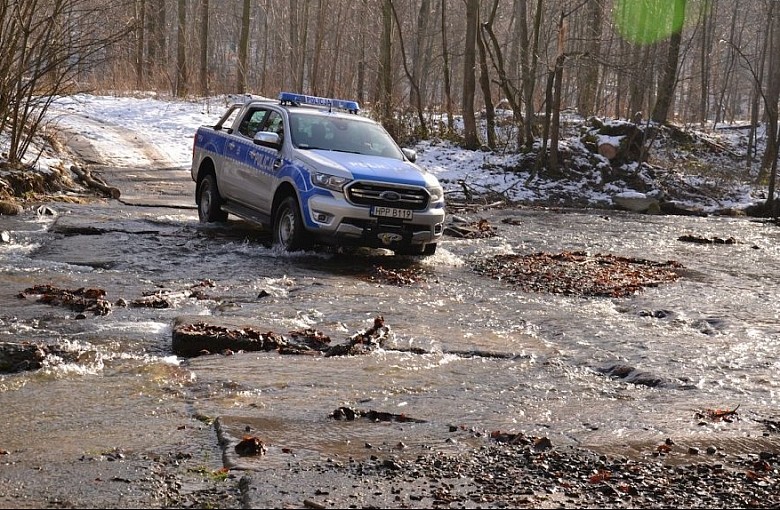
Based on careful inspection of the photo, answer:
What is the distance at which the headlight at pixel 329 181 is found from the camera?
11.3 m

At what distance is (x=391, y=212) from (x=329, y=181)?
Answer: 836 millimetres

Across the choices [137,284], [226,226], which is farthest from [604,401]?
[226,226]

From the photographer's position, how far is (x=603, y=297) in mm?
10711

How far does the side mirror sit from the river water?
1344 millimetres

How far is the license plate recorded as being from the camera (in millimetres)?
11367

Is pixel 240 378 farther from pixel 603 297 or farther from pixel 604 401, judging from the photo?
pixel 603 297

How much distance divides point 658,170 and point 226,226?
1510 cm

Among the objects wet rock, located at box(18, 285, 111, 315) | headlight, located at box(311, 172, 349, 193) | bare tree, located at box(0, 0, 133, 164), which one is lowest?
wet rock, located at box(18, 285, 111, 315)

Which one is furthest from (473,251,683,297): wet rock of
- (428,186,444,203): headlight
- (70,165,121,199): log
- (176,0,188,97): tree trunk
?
(176,0,188,97): tree trunk

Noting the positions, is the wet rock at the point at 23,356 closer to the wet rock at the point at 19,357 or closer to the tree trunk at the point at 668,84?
the wet rock at the point at 19,357

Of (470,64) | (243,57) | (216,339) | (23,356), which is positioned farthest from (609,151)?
(23,356)

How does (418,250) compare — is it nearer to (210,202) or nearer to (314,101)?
(314,101)

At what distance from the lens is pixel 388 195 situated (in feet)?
37.6

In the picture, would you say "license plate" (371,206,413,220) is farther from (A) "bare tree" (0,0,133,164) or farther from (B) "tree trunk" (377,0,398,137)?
(B) "tree trunk" (377,0,398,137)
